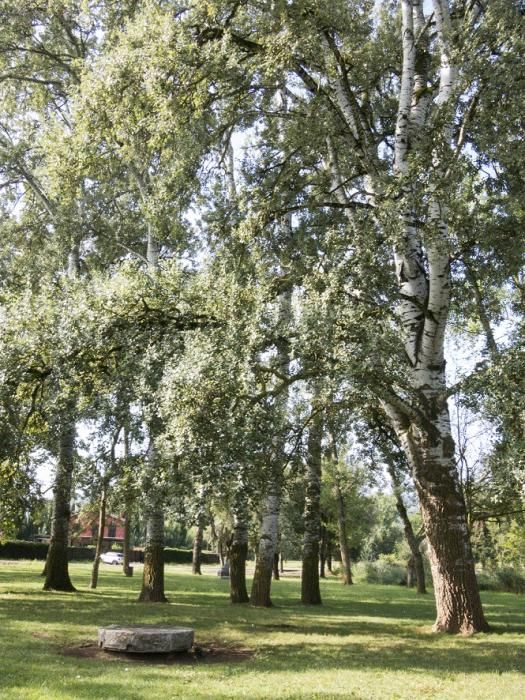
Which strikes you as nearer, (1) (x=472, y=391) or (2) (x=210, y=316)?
(1) (x=472, y=391)

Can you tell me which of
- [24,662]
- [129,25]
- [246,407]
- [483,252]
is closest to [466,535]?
[246,407]

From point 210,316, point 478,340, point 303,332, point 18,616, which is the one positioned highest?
point 478,340

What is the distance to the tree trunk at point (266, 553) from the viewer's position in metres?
18.3

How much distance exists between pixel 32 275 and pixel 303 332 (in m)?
15.3

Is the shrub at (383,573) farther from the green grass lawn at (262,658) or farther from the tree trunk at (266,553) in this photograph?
the green grass lawn at (262,658)

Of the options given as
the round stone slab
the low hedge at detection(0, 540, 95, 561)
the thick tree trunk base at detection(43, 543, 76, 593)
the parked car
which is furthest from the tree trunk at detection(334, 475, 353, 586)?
the parked car

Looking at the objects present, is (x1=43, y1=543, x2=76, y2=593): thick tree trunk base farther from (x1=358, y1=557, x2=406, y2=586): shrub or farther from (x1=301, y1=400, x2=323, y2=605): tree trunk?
(x1=358, y1=557, x2=406, y2=586): shrub

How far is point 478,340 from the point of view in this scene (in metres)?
22.0

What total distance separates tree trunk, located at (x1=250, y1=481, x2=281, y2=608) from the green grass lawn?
1296mm

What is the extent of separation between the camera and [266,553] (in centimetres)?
1828

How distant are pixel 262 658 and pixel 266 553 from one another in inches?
336

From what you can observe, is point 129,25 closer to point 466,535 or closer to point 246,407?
point 246,407

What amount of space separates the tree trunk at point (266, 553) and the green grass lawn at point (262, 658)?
130 cm

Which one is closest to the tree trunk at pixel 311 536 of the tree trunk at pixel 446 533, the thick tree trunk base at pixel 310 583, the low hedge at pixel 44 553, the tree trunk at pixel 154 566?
the thick tree trunk base at pixel 310 583
